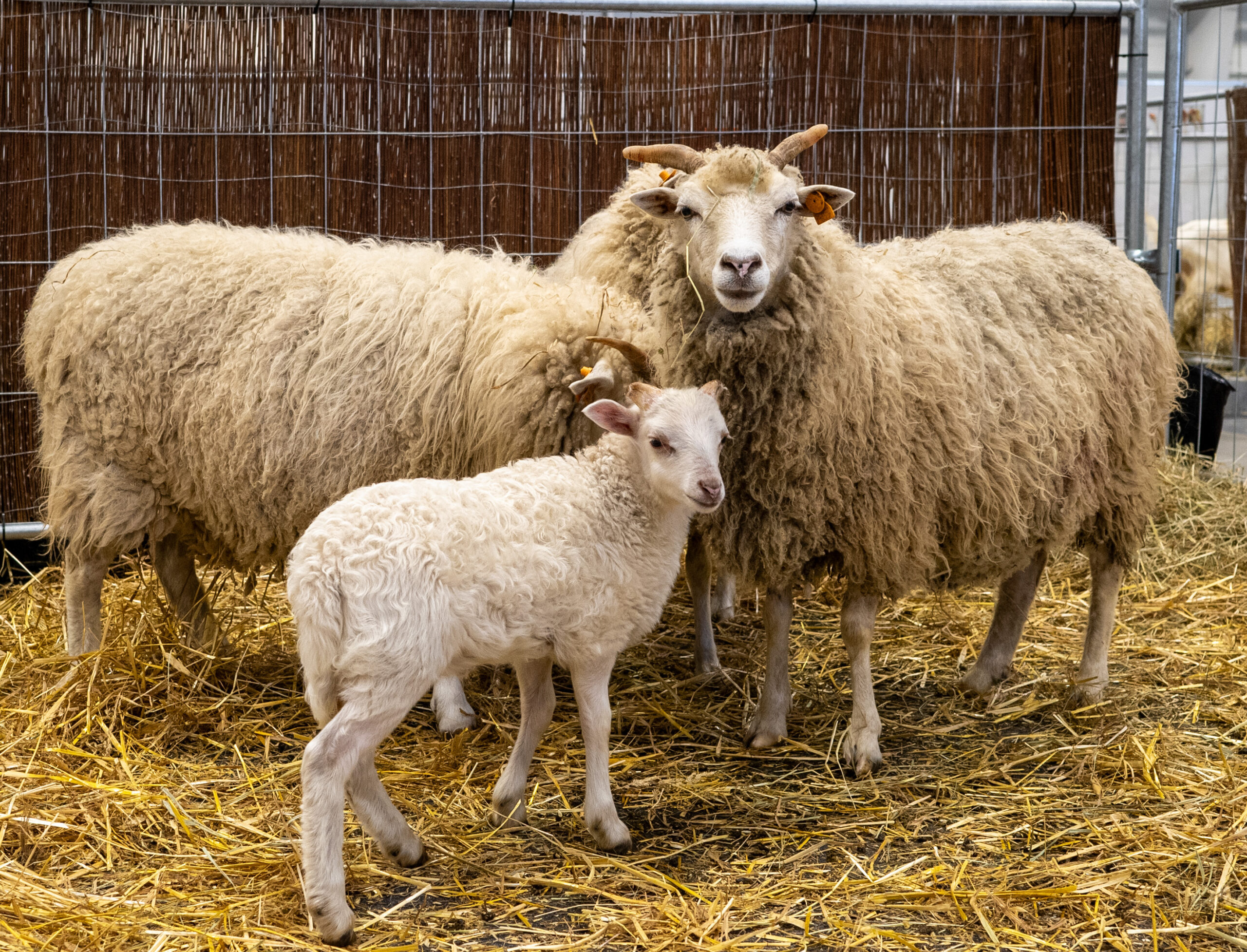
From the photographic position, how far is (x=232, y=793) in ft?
12.3

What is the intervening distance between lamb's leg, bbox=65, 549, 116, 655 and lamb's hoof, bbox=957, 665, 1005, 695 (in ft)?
11.1

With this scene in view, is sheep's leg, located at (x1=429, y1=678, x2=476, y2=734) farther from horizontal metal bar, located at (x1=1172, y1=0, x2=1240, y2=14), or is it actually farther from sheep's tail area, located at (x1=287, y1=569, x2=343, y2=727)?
horizontal metal bar, located at (x1=1172, y1=0, x2=1240, y2=14)

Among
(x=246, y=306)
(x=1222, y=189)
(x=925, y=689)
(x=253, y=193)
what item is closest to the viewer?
(x=246, y=306)

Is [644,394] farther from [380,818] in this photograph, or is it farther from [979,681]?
[979,681]

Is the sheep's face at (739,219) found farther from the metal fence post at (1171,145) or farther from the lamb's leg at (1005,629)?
the metal fence post at (1171,145)

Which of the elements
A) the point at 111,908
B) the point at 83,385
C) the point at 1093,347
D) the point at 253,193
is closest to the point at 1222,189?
the point at 1093,347

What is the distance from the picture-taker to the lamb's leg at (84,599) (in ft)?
15.1

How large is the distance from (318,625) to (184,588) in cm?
218

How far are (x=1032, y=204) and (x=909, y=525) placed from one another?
10.6 ft

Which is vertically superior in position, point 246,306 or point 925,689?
point 246,306

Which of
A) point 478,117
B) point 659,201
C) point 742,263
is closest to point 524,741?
point 742,263

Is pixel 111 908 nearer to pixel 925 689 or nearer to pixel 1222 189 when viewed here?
pixel 925 689

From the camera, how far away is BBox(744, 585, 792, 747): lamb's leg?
165 inches

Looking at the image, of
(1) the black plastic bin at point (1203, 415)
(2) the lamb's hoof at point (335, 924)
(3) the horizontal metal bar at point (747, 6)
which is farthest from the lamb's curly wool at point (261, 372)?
(1) the black plastic bin at point (1203, 415)
